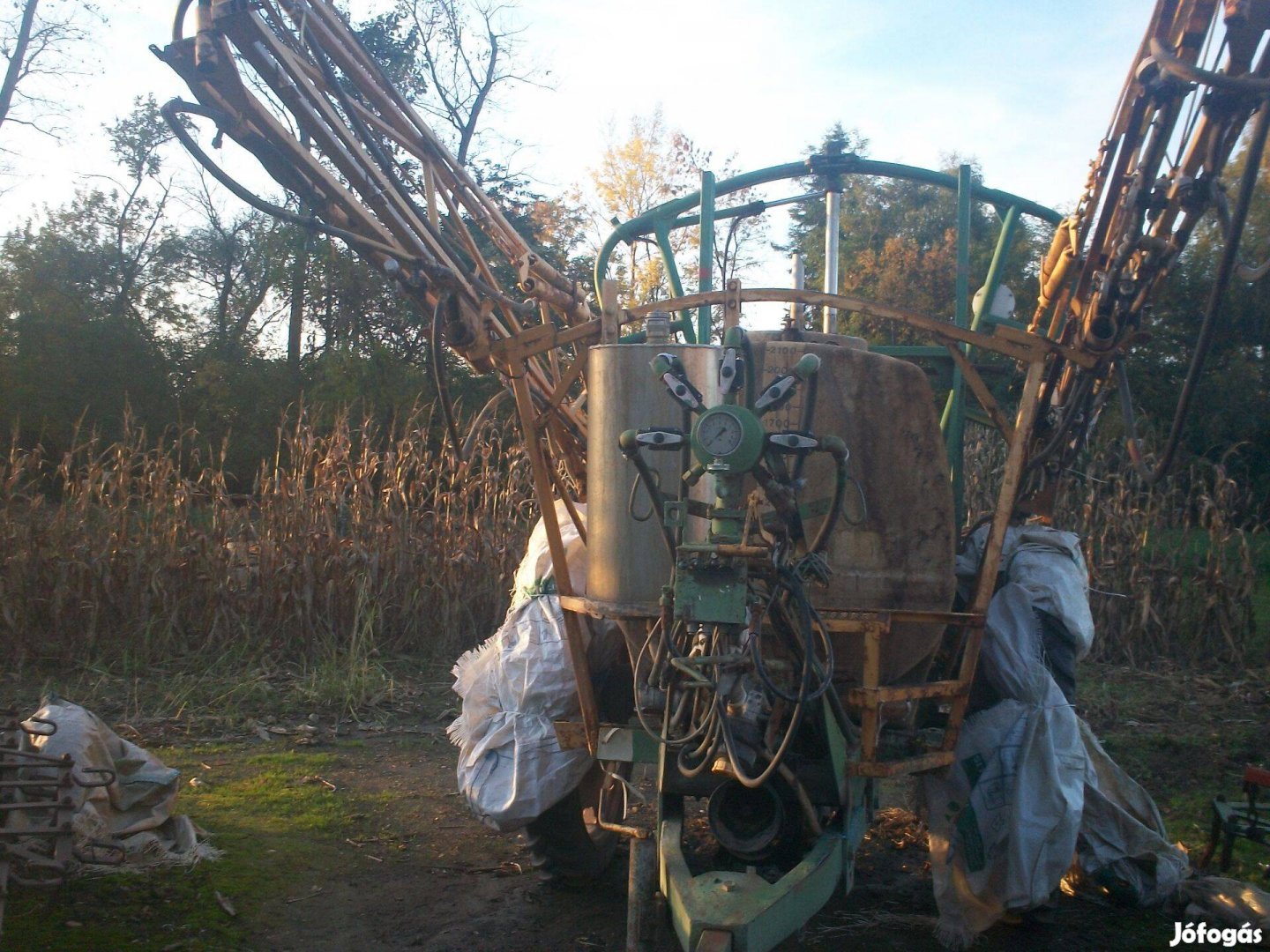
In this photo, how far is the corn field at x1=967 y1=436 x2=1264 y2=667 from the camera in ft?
30.6

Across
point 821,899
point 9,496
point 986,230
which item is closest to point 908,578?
point 821,899

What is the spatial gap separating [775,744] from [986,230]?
2289cm

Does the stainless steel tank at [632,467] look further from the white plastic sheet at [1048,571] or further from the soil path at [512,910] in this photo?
the white plastic sheet at [1048,571]

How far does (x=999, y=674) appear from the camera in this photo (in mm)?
4168

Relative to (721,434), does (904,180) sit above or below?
above

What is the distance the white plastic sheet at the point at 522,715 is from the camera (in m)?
4.16

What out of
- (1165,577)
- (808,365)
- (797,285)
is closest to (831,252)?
(797,285)

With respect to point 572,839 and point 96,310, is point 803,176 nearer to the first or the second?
point 572,839

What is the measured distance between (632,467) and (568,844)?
1705mm

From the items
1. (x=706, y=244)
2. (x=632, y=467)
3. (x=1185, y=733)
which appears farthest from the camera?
(x=1185, y=733)

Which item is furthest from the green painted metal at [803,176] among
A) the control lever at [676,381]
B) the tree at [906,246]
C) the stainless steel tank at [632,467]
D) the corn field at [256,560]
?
the tree at [906,246]

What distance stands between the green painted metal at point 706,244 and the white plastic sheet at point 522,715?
3.24 ft

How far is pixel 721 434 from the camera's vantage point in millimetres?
2920

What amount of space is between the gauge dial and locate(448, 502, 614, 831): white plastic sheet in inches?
60.5
